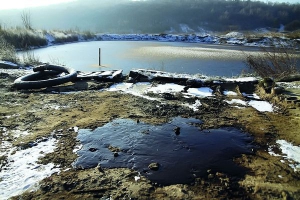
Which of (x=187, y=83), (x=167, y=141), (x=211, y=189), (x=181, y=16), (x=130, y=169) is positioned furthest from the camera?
(x=181, y=16)

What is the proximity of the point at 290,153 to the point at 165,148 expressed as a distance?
157cm

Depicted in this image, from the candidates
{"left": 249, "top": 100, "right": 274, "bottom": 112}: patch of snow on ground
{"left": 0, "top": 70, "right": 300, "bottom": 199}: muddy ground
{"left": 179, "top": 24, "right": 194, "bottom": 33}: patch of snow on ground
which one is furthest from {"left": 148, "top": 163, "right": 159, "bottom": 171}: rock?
A: {"left": 179, "top": 24, "right": 194, "bottom": 33}: patch of snow on ground

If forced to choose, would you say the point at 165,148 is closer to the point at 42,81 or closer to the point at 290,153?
the point at 290,153

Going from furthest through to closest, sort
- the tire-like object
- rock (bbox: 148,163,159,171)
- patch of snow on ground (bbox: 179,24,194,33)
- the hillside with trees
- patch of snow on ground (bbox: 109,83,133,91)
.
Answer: patch of snow on ground (bbox: 179,24,194,33) < the hillside with trees < patch of snow on ground (bbox: 109,83,133,91) < the tire-like object < rock (bbox: 148,163,159,171)

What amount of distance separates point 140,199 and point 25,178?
4.06 ft

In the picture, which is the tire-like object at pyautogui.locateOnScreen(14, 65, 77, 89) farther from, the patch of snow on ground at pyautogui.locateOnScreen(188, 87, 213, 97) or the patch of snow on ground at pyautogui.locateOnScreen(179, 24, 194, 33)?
the patch of snow on ground at pyautogui.locateOnScreen(179, 24, 194, 33)

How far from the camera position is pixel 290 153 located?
10.8 feet

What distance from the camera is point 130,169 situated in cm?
289

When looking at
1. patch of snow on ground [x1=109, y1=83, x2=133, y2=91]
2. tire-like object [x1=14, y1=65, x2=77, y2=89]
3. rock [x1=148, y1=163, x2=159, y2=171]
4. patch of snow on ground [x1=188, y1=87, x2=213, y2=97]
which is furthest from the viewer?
patch of snow on ground [x1=109, y1=83, x2=133, y2=91]

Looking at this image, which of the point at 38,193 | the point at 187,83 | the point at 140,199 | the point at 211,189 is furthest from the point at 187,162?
the point at 187,83

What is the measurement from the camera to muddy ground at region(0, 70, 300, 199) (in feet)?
8.18

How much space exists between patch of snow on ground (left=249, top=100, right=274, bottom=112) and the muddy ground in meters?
0.17

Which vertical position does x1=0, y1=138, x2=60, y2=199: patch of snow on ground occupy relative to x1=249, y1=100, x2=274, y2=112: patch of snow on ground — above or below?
below

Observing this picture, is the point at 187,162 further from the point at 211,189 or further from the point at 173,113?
the point at 173,113
